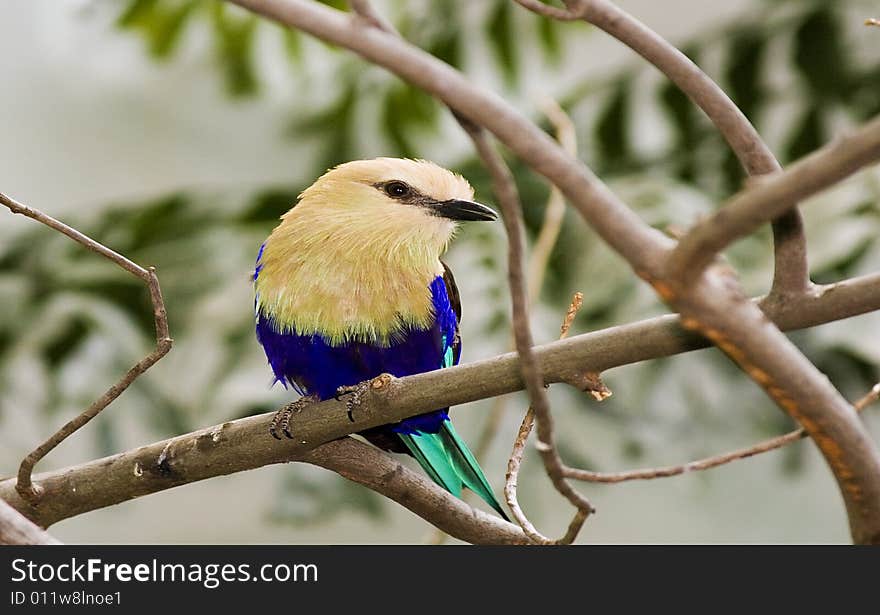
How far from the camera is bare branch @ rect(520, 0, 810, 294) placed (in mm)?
625

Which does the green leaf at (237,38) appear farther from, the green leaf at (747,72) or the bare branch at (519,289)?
the bare branch at (519,289)

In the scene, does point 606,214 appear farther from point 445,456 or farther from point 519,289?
point 445,456

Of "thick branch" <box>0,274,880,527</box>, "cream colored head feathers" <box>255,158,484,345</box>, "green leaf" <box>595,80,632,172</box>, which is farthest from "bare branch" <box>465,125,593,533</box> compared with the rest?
"green leaf" <box>595,80,632,172</box>

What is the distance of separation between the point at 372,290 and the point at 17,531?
0.49m

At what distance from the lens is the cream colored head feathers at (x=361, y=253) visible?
1.12 meters

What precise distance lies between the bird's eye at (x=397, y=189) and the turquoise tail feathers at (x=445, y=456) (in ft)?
0.84

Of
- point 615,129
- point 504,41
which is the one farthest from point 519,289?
point 504,41

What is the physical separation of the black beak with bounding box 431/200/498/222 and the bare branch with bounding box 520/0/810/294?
1.69 feet

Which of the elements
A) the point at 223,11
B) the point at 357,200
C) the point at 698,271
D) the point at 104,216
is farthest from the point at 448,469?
the point at 223,11

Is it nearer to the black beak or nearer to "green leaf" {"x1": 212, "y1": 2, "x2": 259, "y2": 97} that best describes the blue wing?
the black beak

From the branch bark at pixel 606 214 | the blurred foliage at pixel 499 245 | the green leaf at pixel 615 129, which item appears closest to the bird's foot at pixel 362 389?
the branch bark at pixel 606 214

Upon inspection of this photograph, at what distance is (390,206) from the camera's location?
1182 millimetres

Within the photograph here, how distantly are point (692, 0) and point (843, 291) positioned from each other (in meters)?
2.79

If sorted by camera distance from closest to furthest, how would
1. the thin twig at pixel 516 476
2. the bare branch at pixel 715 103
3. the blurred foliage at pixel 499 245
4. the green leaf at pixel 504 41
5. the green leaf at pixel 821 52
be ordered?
the bare branch at pixel 715 103 → the thin twig at pixel 516 476 → the blurred foliage at pixel 499 245 → the green leaf at pixel 821 52 → the green leaf at pixel 504 41
